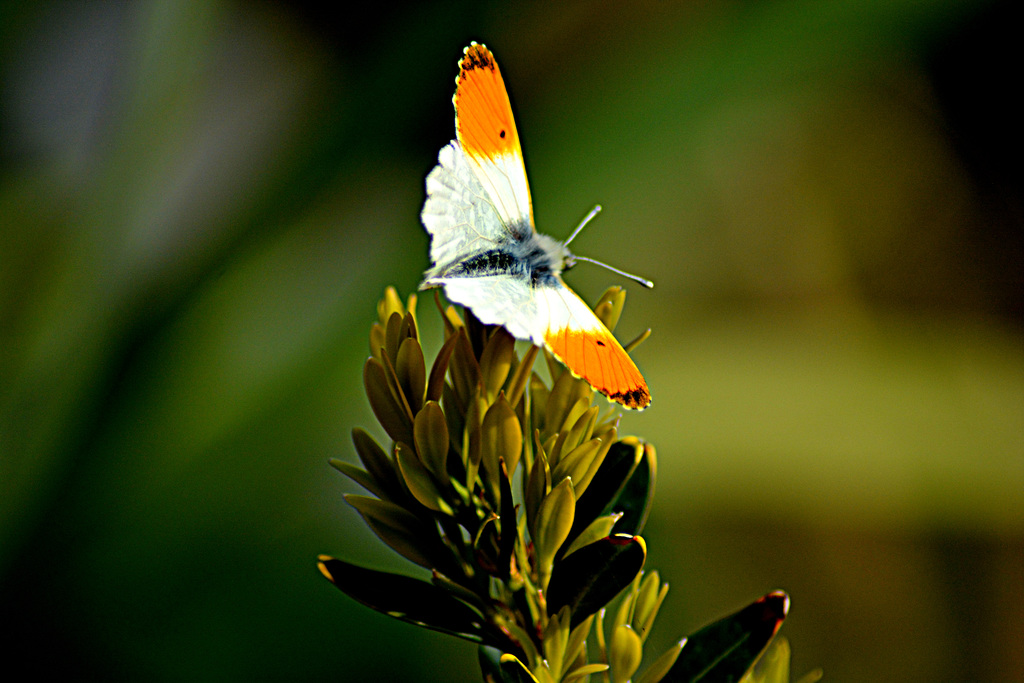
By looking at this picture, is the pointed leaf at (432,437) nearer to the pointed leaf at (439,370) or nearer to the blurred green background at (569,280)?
the pointed leaf at (439,370)

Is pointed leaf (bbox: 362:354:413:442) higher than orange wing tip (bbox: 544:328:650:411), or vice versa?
orange wing tip (bbox: 544:328:650:411)

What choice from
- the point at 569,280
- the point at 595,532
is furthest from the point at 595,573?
the point at 569,280

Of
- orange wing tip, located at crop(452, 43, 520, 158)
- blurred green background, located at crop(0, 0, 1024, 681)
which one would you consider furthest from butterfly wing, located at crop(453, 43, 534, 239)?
blurred green background, located at crop(0, 0, 1024, 681)

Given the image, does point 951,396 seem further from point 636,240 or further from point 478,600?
point 478,600

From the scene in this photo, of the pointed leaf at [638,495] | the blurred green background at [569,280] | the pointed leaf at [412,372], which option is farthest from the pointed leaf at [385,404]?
the blurred green background at [569,280]

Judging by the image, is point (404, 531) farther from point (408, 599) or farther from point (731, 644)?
point (731, 644)

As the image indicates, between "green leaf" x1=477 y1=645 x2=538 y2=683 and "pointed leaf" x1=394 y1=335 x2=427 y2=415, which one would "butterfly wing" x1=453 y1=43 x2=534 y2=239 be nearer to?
"pointed leaf" x1=394 y1=335 x2=427 y2=415
